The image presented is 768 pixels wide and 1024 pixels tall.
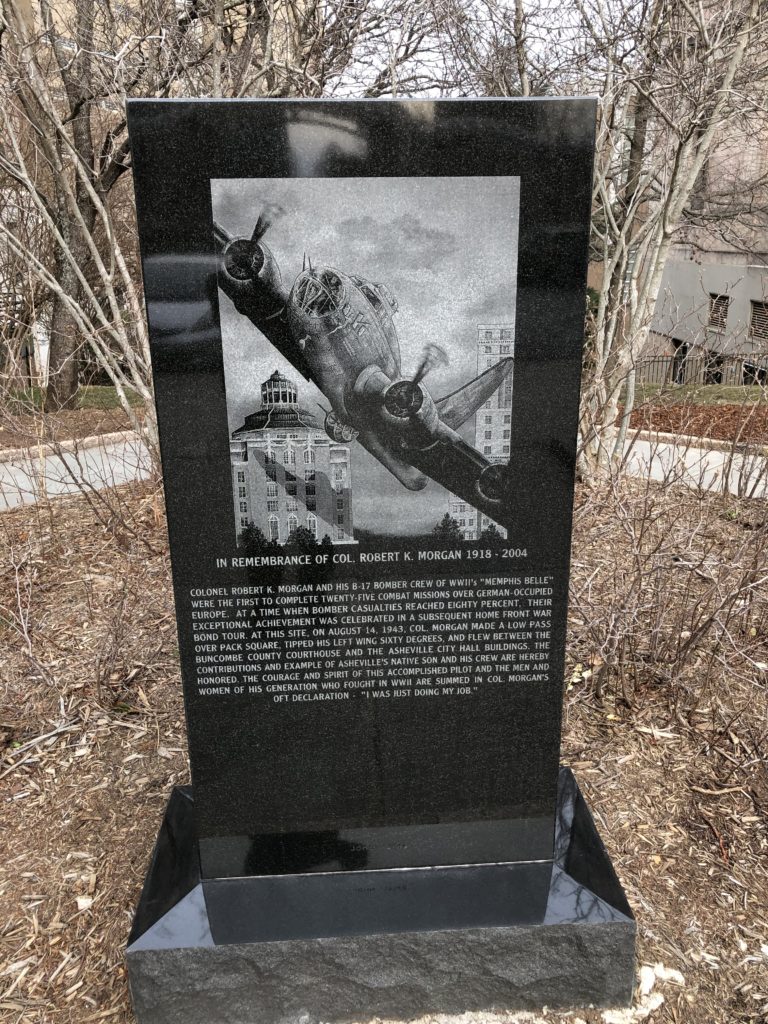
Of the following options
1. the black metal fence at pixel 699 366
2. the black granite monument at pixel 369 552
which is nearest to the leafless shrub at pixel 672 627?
the black granite monument at pixel 369 552

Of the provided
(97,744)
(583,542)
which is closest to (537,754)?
(97,744)

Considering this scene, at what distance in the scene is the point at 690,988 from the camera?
8.84ft

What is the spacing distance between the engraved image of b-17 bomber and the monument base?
1330mm

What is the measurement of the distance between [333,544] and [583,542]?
3.90m

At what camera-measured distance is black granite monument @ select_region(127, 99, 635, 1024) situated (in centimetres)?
227

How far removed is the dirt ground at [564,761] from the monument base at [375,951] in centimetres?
15

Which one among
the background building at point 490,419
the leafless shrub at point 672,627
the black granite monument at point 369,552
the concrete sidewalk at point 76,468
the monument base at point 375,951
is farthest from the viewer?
the concrete sidewalk at point 76,468

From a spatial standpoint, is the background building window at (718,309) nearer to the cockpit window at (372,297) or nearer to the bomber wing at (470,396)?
the bomber wing at (470,396)

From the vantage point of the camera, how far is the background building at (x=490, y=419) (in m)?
2.40

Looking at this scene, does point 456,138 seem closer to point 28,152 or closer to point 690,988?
point 690,988

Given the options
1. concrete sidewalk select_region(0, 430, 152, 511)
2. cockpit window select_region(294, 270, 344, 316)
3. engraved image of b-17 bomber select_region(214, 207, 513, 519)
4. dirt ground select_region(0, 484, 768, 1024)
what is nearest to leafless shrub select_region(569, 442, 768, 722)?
dirt ground select_region(0, 484, 768, 1024)

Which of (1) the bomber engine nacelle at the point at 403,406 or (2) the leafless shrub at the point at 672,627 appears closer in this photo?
(1) the bomber engine nacelle at the point at 403,406

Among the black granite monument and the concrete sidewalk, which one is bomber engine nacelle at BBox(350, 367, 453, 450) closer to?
the black granite monument

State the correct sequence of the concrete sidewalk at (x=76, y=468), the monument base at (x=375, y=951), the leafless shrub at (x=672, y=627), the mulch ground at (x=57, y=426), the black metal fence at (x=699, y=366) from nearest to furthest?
the monument base at (x=375, y=951)
the leafless shrub at (x=672, y=627)
the mulch ground at (x=57, y=426)
the black metal fence at (x=699, y=366)
the concrete sidewalk at (x=76, y=468)
